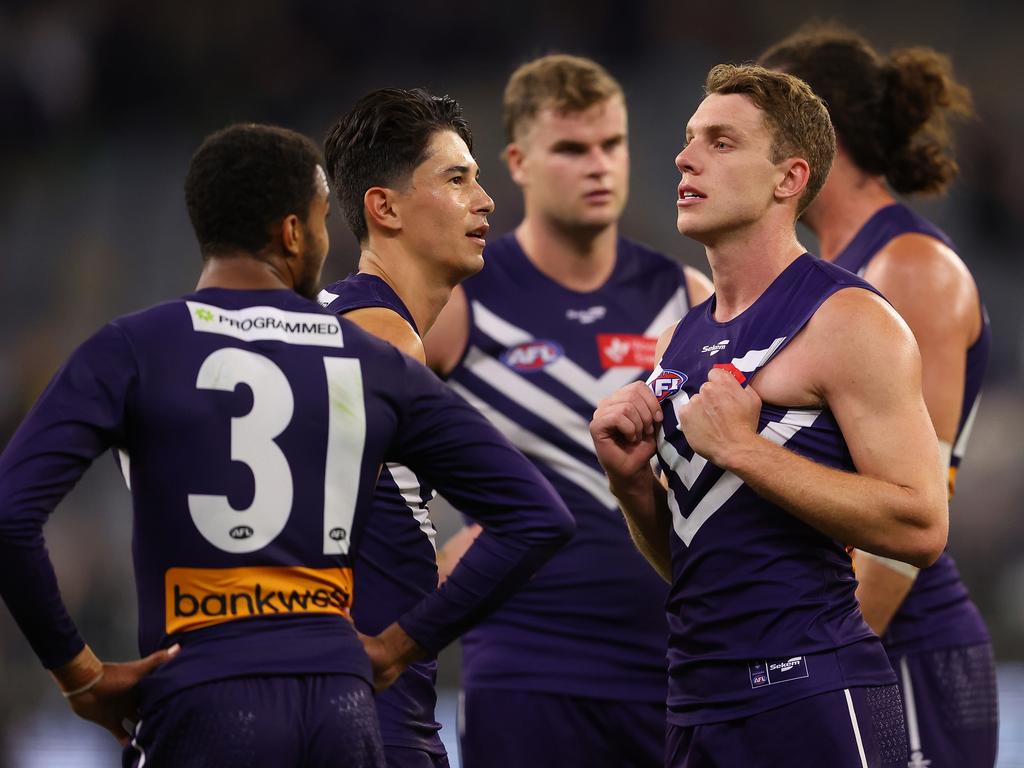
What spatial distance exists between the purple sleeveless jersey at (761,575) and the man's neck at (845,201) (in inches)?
49.2

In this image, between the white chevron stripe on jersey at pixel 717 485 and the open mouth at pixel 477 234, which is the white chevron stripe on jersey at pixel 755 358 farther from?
the open mouth at pixel 477 234

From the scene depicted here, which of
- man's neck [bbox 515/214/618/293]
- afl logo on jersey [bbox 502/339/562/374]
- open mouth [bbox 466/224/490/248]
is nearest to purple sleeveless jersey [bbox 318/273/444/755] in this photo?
open mouth [bbox 466/224/490/248]

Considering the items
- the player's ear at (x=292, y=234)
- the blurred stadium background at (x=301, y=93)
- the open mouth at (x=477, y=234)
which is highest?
the blurred stadium background at (x=301, y=93)

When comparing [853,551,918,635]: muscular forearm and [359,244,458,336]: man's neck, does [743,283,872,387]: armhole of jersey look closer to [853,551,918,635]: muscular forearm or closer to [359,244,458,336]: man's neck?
[359,244,458,336]: man's neck

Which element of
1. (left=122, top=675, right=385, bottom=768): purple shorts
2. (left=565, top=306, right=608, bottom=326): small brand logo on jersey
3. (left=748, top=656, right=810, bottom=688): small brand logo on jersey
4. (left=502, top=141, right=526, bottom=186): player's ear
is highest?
(left=502, top=141, right=526, bottom=186): player's ear

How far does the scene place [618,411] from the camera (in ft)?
10.8

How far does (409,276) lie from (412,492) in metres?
0.59

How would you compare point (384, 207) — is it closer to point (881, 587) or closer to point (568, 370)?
point (568, 370)

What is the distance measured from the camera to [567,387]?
15.4 ft

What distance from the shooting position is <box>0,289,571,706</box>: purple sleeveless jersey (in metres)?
2.60

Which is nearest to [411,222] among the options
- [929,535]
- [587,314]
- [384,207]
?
[384,207]

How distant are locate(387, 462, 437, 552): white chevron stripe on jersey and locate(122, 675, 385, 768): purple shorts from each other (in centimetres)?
71

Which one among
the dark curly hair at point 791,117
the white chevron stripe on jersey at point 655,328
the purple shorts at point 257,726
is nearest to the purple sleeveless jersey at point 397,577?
the purple shorts at point 257,726

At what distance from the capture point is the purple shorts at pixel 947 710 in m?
4.01
